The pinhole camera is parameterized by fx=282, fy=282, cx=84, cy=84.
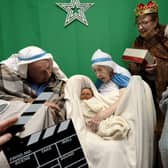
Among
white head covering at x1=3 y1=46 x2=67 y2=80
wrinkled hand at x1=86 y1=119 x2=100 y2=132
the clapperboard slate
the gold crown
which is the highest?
the gold crown

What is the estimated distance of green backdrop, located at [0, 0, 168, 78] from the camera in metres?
2.49

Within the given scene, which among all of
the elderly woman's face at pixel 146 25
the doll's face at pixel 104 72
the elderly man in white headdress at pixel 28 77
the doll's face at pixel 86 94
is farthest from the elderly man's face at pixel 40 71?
the elderly woman's face at pixel 146 25

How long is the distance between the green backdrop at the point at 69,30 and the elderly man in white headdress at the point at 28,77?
40cm

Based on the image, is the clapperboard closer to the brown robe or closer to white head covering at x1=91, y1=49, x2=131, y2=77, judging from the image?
white head covering at x1=91, y1=49, x2=131, y2=77

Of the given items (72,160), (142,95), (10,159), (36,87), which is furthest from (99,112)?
(10,159)

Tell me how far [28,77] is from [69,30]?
2.19ft

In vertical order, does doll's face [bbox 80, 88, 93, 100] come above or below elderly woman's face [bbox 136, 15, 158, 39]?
below

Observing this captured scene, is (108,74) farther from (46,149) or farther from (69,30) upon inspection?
(46,149)

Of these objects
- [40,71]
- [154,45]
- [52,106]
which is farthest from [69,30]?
[52,106]

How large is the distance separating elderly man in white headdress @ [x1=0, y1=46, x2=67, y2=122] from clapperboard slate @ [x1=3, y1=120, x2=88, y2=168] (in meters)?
0.53

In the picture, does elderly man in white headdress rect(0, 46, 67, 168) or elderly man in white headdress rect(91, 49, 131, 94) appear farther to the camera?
elderly man in white headdress rect(91, 49, 131, 94)

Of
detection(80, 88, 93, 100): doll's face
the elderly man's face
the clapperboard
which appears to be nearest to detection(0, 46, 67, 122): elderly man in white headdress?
the elderly man's face

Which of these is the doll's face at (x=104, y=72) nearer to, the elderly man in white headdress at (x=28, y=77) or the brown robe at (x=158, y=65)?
the brown robe at (x=158, y=65)

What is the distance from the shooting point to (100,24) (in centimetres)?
265
